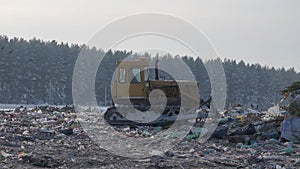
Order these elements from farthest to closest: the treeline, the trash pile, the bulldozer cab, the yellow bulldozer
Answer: the treeline
the bulldozer cab
the yellow bulldozer
the trash pile

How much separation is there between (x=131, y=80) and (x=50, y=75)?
4669cm

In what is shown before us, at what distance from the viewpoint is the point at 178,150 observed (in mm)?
10977

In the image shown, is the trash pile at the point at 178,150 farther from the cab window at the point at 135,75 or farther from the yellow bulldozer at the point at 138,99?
the cab window at the point at 135,75

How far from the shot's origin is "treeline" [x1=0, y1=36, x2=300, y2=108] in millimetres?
59219

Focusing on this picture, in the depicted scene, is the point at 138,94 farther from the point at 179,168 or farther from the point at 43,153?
the point at 179,168

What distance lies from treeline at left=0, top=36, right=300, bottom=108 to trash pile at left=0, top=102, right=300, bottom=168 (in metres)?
38.3

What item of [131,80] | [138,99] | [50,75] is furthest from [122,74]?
[50,75]

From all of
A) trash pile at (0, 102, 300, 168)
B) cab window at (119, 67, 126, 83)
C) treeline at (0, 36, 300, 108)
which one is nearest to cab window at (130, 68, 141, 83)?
cab window at (119, 67, 126, 83)

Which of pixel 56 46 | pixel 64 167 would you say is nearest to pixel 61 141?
pixel 64 167

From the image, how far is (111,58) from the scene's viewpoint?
216 ft

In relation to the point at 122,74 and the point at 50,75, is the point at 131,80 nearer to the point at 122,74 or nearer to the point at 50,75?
the point at 122,74

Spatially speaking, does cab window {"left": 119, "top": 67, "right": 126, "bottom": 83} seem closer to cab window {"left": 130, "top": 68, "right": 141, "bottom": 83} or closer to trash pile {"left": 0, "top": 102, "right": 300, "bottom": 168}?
cab window {"left": 130, "top": 68, "right": 141, "bottom": 83}

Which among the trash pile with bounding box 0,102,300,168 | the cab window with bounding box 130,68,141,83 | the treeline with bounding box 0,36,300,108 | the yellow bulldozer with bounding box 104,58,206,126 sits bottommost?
the trash pile with bounding box 0,102,300,168

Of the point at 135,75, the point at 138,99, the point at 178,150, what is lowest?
the point at 178,150
